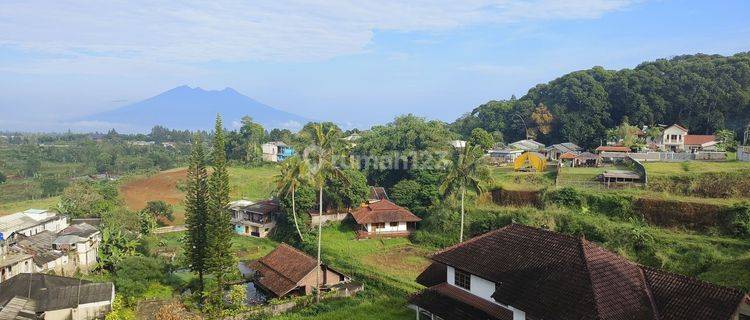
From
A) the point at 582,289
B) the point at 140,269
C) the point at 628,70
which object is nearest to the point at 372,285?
the point at 140,269

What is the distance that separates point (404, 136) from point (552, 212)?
1494 cm

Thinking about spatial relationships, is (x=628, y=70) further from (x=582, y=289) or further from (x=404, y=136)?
(x=582, y=289)

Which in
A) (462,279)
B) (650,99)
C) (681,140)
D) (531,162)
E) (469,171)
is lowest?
(462,279)

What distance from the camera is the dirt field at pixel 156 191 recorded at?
4741 centimetres

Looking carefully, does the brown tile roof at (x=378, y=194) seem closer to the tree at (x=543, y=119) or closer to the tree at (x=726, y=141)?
the tree at (x=543, y=119)

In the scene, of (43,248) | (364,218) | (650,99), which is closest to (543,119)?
(650,99)

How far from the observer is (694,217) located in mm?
24875

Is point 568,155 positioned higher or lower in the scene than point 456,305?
higher

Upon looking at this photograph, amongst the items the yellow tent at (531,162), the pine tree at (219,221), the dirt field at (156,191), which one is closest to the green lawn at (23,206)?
the dirt field at (156,191)

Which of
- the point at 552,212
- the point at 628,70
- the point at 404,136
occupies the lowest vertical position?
the point at 552,212

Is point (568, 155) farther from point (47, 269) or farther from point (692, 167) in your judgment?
point (47, 269)

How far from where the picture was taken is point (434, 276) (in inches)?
696

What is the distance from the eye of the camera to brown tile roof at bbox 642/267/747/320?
1125 centimetres

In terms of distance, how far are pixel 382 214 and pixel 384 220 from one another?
522mm
